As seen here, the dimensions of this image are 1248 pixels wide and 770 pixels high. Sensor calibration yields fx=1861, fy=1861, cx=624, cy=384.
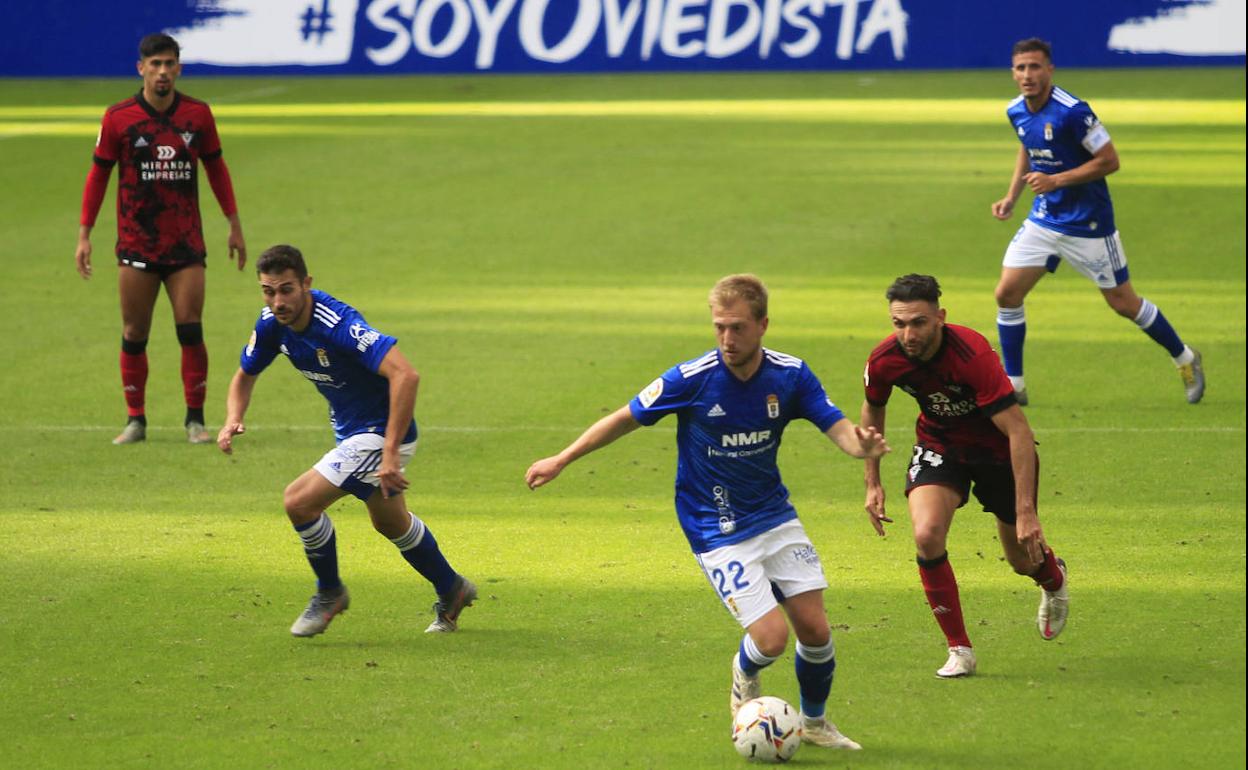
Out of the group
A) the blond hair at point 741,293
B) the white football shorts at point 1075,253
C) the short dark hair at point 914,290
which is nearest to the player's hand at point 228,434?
the blond hair at point 741,293

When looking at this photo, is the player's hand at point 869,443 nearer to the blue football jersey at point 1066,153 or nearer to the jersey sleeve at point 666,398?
the jersey sleeve at point 666,398

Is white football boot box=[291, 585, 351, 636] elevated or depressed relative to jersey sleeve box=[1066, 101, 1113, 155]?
depressed

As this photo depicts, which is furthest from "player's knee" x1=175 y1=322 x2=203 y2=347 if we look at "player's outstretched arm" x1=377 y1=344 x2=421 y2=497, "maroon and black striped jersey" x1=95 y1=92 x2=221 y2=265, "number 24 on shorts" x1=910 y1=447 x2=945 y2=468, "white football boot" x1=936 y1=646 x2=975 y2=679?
"white football boot" x1=936 y1=646 x2=975 y2=679

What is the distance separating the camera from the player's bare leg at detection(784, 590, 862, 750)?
6.29 m

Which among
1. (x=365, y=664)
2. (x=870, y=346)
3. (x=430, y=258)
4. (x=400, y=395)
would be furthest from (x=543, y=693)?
(x=430, y=258)

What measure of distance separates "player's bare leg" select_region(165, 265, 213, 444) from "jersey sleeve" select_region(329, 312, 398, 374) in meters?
4.10

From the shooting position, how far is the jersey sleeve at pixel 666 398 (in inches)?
256

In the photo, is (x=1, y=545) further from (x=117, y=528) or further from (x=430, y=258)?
(x=430, y=258)

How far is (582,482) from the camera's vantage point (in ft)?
34.4

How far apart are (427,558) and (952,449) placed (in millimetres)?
2200

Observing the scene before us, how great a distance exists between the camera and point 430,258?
687 inches

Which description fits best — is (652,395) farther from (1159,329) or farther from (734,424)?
(1159,329)

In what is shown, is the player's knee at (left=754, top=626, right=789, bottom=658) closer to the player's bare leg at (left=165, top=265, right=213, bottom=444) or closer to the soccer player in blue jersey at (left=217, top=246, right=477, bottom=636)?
the soccer player in blue jersey at (left=217, top=246, right=477, bottom=636)

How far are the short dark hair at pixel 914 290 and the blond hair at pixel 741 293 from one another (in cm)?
63
